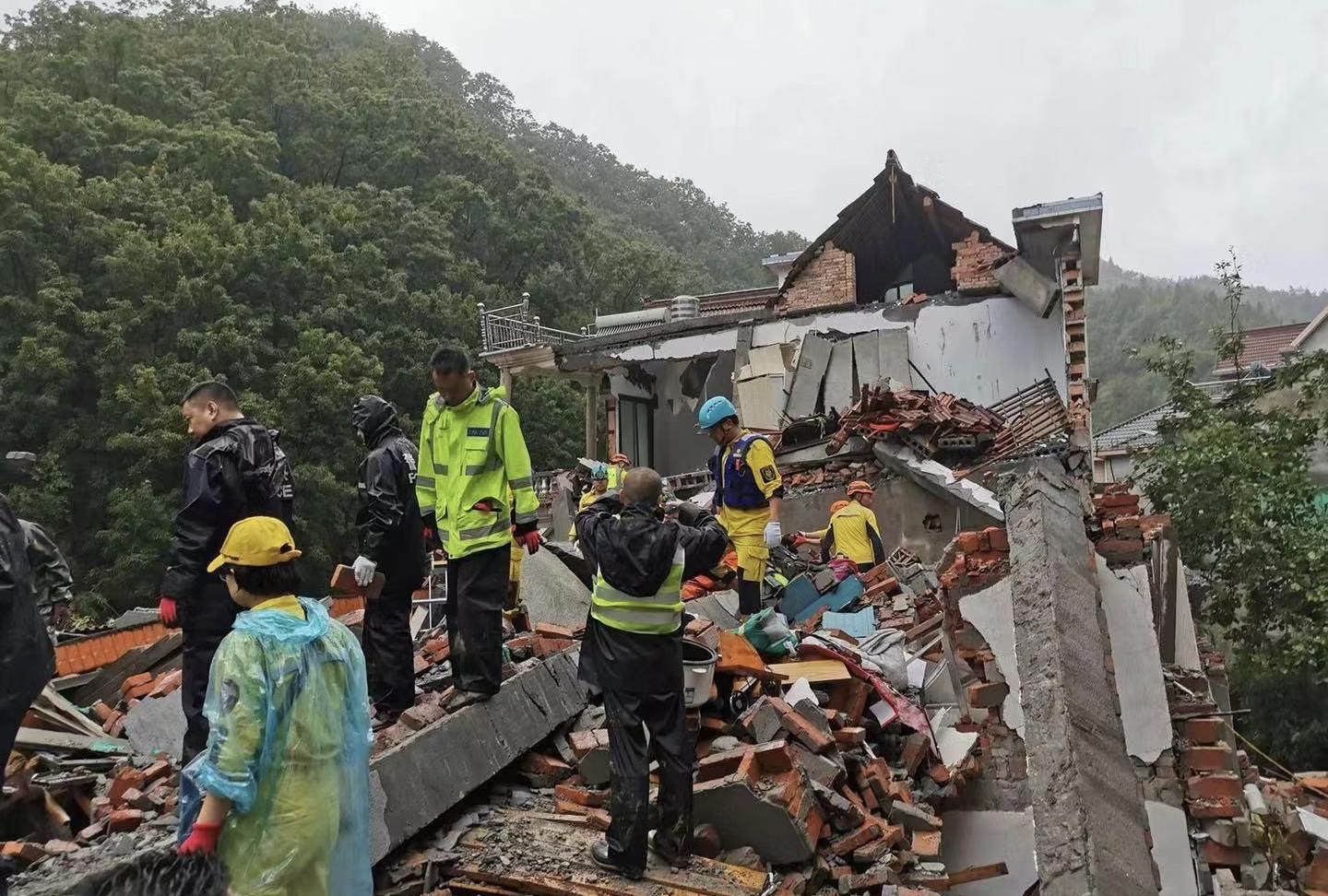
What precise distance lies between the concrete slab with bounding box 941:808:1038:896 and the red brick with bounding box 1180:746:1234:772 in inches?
31.7

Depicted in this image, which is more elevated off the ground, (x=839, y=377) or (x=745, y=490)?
(x=839, y=377)

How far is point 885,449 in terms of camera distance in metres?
10.9

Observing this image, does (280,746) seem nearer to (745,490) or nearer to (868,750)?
(868,750)

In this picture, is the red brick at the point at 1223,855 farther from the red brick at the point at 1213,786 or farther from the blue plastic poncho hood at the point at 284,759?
the blue plastic poncho hood at the point at 284,759

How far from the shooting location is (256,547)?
8.11 ft

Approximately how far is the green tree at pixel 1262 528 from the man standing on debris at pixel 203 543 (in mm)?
11212

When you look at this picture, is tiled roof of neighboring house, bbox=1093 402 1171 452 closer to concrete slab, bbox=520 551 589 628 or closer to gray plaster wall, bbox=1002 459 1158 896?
concrete slab, bbox=520 551 589 628

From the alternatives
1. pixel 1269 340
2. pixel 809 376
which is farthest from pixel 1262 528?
pixel 1269 340

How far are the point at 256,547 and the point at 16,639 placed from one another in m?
0.93

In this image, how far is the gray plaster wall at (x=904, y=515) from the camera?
10273mm

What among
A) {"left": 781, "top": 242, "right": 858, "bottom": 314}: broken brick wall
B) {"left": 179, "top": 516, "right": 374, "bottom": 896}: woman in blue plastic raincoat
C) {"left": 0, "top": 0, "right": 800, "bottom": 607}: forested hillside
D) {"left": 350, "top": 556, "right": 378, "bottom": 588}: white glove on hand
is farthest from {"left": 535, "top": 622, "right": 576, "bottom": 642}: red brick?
{"left": 0, "top": 0, "right": 800, "bottom": 607}: forested hillside

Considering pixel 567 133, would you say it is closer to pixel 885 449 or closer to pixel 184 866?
pixel 885 449

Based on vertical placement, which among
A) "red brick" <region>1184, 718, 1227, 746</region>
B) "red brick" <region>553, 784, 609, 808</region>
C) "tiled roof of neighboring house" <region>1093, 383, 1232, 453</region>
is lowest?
"red brick" <region>553, 784, 609, 808</region>

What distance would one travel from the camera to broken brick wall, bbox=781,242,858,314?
51.4ft
